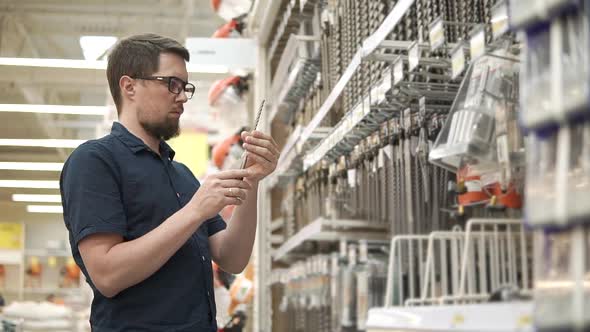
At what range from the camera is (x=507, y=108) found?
1.65 meters

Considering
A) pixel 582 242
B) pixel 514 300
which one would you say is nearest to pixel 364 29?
pixel 514 300

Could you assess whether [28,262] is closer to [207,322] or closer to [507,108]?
[207,322]

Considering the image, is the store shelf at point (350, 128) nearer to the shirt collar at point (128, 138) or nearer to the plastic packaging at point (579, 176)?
the shirt collar at point (128, 138)

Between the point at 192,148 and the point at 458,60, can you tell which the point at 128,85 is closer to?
the point at 458,60

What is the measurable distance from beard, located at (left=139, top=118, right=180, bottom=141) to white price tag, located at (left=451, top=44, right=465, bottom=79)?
0.71 metres

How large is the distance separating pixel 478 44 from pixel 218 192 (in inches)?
25.1

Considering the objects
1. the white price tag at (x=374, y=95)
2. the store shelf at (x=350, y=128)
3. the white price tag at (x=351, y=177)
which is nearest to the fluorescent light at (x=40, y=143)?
the store shelf at (x=350, y=128)

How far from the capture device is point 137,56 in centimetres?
214

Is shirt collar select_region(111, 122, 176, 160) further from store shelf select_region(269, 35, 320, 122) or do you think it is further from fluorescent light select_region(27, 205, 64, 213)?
fluorescent light select_region(27, 205, 64, 213)

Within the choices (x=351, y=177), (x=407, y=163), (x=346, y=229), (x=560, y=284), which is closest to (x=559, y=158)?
(x=560, y=284)

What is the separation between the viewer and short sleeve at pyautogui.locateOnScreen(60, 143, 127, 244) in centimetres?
189

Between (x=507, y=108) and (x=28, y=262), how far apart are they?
9285 mm

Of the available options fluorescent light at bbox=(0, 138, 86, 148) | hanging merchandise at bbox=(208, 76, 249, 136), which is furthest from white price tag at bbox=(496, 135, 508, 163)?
fluorescent light at bbox=(0, 138, 86, 148)

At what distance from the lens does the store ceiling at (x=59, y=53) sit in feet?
20.4
